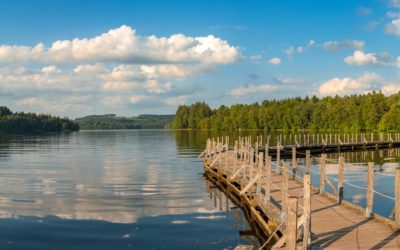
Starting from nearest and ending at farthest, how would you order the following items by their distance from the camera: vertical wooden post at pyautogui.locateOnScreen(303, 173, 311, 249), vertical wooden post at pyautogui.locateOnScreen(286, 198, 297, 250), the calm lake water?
vertical wooden post at pyautogui.locateOnScreen(286, 198, 297, 250), vertical wooden post at pyautogui.locateOnScreen(303, 173, 311, 249), the calm lake water

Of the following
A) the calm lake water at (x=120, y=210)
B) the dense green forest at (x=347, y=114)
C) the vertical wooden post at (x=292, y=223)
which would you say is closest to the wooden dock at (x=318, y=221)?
the vertical wooden post at (x=292, y=223)

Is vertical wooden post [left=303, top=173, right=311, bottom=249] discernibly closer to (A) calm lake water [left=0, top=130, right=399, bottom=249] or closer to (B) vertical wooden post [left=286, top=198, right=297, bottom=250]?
(B) vertical wooden post [left=286, top=198, right=297, bottom=250]

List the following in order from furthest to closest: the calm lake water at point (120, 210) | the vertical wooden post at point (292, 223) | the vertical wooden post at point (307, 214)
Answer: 1. the calm lake water at point (120, 210)
2. the vertical wooden post at point (307, 214)
3. the vertical wooden post at point (292, 223)

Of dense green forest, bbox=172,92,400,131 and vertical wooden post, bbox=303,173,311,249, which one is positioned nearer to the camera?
vertical wooden post, bbox=303,173,311,249

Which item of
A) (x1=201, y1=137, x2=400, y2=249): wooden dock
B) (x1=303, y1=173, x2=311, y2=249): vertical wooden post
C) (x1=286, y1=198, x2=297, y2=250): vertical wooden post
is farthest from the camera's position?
(x1=201, y1=137, x2=400, y2=249): wooden dock

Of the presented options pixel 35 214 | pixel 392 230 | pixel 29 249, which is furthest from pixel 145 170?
pixel 392 230

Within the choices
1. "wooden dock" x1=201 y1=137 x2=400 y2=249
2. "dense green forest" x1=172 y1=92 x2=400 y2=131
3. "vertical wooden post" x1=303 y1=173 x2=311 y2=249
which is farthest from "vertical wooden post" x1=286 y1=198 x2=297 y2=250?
"dense green forest" x1=172 y1=92 x2=400 y2=131

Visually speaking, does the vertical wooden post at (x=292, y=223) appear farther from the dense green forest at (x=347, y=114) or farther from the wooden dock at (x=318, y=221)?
the dense green forest at (x=347, y=114)

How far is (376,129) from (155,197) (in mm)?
140794

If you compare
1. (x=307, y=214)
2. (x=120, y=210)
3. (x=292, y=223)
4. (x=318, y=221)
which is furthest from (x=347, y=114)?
(x=292, y=223)

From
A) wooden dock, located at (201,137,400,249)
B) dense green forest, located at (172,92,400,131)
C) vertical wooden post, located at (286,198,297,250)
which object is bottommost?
wooden dock, located at (201,137,400,249)

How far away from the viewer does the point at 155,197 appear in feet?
96.4

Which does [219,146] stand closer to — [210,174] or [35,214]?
[210,174]

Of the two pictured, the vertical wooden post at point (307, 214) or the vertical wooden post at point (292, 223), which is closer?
the vertical wooden post at point (292, 223)
